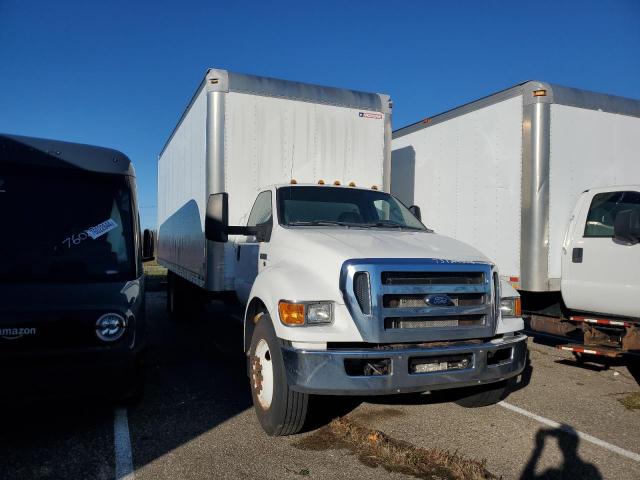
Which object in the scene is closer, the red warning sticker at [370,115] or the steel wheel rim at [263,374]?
the steel wheel rim at [263,374]

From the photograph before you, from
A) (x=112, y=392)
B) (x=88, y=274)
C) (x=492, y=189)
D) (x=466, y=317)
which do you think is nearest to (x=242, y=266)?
(x=88, y=274)

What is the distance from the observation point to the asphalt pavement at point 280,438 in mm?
3688

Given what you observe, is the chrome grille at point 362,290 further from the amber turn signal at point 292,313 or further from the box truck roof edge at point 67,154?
the box truck roof edge at point 67,154

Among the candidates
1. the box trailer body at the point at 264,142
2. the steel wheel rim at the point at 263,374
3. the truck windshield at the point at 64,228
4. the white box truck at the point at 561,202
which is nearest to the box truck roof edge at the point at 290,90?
the box trailer body at the point at 264,142

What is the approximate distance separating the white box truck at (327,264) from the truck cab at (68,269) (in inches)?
36.8

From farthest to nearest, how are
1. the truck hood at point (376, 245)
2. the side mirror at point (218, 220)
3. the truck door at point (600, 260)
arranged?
1. the truck door at point (600, 260)
2. the side mirror at point (218, 220)
3. the truck hood at point (376, 245)

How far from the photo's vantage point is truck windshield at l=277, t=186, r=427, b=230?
17.5 feet

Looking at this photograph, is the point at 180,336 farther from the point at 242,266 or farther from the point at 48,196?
the point at 48,196

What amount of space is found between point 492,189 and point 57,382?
5829 millimetres

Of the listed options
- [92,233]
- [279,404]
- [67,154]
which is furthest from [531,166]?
[67,154]

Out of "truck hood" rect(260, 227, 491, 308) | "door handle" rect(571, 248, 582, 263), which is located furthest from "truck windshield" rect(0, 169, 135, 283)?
"door handle" rect(571, 248, 582, 263)

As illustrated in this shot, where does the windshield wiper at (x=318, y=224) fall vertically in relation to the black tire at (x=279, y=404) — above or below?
above

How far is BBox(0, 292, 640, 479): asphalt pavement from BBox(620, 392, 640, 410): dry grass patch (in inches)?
2.9

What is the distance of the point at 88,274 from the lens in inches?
186
